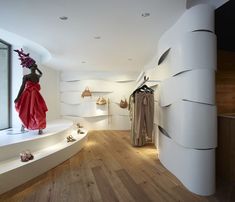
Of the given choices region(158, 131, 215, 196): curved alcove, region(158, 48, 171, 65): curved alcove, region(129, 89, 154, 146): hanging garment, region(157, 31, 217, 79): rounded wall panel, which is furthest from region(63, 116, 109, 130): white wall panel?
region(157, 31, 217, 79): rounded wall panel

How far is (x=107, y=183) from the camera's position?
95.0 inches

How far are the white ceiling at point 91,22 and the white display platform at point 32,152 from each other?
1.89m

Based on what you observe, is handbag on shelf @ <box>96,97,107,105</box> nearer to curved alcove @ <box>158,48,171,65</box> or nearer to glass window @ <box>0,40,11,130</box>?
glass window @ <box>0,40,11,130</box>

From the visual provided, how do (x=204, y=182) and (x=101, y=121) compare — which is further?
(x=101, y=121)

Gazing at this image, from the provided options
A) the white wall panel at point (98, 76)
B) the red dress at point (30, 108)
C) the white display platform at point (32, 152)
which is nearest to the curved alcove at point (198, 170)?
the white display platform at point (32, 152)

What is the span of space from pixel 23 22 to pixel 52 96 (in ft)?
12.1

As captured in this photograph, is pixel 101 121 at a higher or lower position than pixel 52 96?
lower

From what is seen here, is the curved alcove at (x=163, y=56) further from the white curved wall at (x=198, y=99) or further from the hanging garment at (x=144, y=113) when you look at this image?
the hanging garment at (x=144, y=113)

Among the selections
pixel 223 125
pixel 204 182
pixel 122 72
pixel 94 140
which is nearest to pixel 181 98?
pixel 223 125

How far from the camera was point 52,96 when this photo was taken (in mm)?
5934

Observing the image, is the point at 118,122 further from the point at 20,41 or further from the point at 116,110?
the point at 20,41

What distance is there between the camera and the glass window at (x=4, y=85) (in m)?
3.94

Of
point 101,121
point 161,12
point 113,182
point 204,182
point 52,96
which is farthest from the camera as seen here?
point 101,121

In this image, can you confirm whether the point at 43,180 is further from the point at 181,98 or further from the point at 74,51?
the point at 74,51
